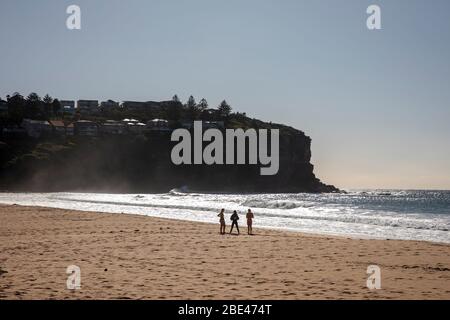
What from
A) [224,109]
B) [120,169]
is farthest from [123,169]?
[224,109]

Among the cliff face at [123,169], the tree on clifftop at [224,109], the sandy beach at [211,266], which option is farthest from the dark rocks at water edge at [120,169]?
the sandy beach at [211,266]

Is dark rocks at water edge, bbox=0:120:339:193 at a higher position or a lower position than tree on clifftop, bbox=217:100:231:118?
lower

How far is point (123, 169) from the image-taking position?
125 m

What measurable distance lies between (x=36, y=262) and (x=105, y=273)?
3.01 metres

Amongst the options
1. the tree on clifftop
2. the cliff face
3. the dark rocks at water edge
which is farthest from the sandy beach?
the tree on clifftop

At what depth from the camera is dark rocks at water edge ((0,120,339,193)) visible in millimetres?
108062

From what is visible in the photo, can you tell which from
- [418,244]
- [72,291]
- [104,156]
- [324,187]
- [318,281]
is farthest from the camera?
[324,187]

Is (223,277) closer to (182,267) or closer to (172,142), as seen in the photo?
(182,267)

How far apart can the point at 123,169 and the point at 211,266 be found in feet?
376

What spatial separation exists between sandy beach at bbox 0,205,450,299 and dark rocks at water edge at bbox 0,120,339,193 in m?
91.7

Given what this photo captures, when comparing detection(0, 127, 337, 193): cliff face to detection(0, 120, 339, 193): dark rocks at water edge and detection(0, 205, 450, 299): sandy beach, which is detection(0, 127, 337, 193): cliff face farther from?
detection(0, 205, 450, 299): sandy beach

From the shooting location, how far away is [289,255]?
16938 millimetres
